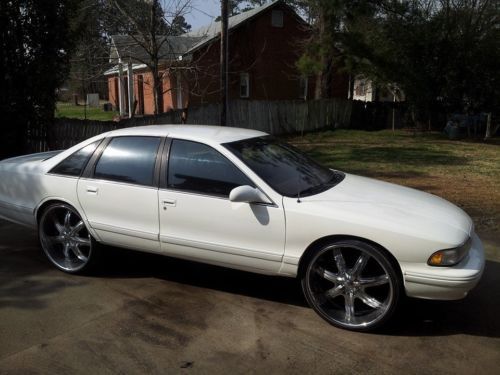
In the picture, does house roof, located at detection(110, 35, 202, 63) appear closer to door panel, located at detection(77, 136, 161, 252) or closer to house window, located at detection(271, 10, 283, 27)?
house window, located at detection(271, 10, 283, 27)

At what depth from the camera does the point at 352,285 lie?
3.76m

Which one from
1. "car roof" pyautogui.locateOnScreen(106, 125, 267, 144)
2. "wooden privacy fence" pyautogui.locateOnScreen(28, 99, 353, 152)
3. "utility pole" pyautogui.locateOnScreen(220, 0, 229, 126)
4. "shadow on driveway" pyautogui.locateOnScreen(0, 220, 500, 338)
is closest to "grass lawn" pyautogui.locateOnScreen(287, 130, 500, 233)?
"wooden privacy fence" pyautogui.locateOnScreen(28, 99, 353, 152)

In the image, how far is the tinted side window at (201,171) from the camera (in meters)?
4.12

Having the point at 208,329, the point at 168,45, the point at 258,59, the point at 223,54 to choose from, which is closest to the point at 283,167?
the point at 208,329

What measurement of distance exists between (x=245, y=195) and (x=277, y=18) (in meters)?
24.7

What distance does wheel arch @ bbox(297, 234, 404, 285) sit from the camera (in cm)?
360

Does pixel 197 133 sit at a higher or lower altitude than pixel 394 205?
higher

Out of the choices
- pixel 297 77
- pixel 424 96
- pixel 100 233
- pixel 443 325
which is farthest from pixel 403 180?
pixel 297 77

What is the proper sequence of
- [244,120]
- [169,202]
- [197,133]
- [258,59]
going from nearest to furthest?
[169,202]
[197,133]
[244,120]
[258,59]

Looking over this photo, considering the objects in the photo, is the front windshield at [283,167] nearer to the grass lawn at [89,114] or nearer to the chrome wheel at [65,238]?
the chrome wheel at [65,238]

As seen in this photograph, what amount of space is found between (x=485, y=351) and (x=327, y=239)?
4.35 ft

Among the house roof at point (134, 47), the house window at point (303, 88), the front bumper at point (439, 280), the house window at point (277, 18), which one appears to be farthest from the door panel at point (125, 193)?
the house window at point (303, 88)

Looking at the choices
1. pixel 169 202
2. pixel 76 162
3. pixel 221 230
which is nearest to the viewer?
pixel 221 230

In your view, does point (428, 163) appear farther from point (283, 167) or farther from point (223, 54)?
point (283, 167)
